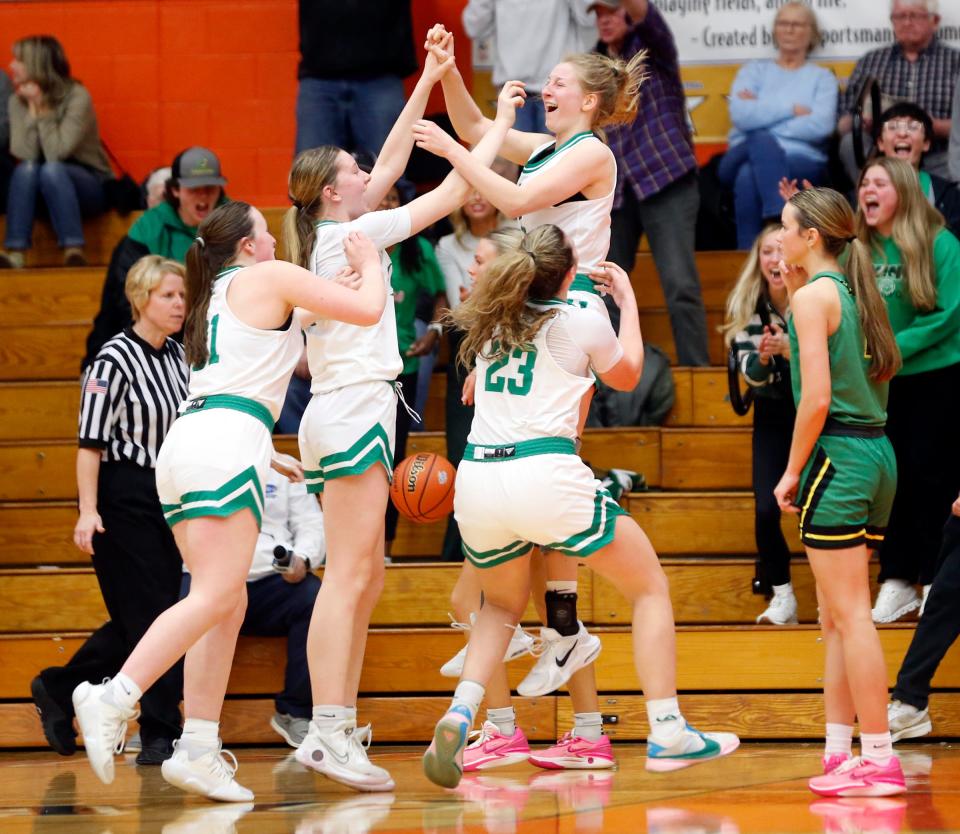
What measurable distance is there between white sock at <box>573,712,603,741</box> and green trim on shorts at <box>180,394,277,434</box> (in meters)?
1.47

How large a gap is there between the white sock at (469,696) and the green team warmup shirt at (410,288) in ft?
9.66

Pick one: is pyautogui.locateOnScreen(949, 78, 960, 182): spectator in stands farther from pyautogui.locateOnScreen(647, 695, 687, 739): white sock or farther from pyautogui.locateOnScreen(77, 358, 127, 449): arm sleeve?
pyautogui.locateOnScreen(77, 358, 127, 449): arm sleeve

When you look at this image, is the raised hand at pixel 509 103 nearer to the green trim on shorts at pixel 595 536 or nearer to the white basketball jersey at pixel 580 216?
the white basketball jersey at pixel 580 216

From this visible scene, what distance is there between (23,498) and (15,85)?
2.94 m

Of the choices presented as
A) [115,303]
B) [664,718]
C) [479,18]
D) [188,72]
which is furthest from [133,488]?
[188,72]

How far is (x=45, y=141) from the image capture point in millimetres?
8820

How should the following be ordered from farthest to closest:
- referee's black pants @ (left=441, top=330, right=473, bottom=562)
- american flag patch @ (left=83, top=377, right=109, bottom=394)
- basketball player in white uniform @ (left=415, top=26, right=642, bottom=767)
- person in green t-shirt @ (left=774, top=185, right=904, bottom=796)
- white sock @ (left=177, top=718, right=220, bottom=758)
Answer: referee's black pants @ (left=441, top=330, right=473, bottom=562)
american flag patch @ (left=83, top=377, right=109, bottom=394)
basketball player in white uniform @ (left=415, top=26, right=642, bottom=767)
person in green t-shirt @ (left=774, top=185, right=904, bottom=796)
white sock @ (left=177, top=718, right=220, bottom=758)

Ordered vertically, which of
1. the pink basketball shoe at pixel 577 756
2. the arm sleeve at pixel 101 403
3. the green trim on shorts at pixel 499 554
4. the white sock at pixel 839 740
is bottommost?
the pink basketball shoe at pixel 577 756

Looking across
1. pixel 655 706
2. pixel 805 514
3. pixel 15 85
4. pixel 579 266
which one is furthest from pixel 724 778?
pixel 15 85

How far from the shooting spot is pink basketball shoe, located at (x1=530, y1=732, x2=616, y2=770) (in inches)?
199

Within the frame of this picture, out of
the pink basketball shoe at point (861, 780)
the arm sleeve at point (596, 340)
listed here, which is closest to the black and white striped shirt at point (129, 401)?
the arm sleeve at point (596, 340)

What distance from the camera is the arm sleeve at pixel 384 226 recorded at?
477 cm

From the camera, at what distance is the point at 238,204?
4664mm

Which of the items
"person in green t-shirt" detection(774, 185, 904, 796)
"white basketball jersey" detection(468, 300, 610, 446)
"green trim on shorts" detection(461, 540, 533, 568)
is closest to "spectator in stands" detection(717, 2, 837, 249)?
"person in green t-shirt" detection(774, 185, 904, 796)
